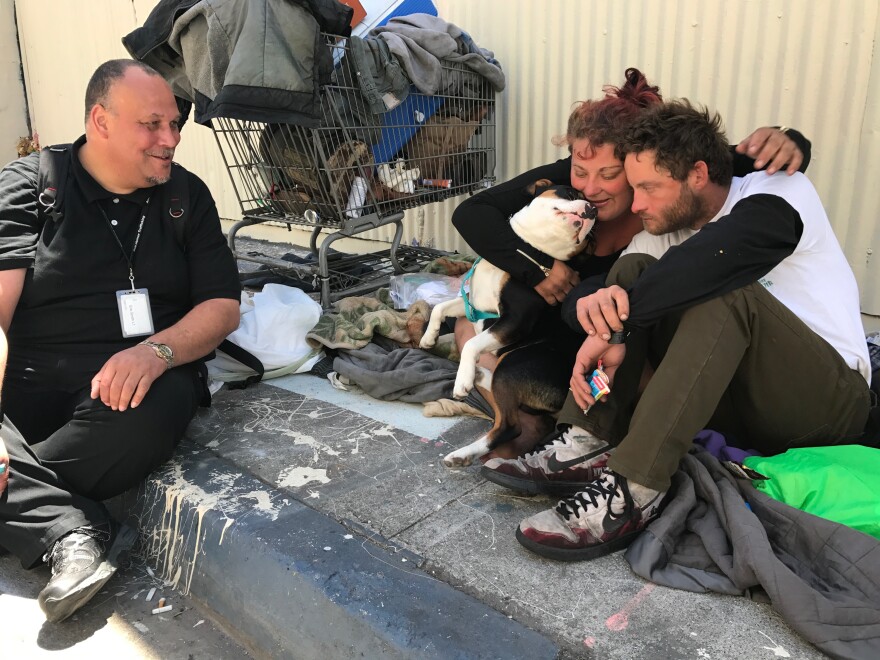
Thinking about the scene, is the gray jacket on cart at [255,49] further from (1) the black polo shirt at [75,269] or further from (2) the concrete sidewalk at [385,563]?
(2) the concrete sidewalk at [385,563]

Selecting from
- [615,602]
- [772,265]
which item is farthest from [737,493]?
[772,265]

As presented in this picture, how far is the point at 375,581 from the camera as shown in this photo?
1.80 m

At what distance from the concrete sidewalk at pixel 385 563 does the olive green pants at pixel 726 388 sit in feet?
1.05

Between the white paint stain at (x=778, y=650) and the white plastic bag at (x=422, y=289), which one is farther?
the white plastic bag at (x=422, y=289)

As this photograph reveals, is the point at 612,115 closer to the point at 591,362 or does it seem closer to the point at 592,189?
the point at 592,189

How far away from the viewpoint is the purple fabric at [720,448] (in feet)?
6.86

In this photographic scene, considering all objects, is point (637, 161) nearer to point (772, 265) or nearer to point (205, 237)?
point (772, 265)

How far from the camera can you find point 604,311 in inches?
78.2

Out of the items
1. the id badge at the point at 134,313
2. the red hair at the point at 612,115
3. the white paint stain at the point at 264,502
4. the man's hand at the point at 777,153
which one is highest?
the red hair at the point at 612,115

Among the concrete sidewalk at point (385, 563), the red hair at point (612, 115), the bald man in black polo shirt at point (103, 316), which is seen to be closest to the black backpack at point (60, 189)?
the bald man in black polo shirt at point (103, 316)

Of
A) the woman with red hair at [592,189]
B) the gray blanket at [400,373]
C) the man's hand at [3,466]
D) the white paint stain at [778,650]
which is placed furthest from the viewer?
the gray blanket at [400,373]

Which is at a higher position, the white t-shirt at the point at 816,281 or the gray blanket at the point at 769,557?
the white t-shirt at the point at 816,281

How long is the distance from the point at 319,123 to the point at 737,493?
100 inches

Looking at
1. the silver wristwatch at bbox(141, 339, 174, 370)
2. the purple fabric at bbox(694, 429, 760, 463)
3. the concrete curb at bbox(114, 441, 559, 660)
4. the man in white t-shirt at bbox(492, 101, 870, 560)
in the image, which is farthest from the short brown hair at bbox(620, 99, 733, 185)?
the silver wristwatch at bbox(141, 339, 174, 370)
